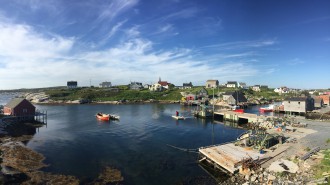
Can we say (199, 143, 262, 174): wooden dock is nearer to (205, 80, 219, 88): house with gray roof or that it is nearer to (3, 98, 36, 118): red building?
(3, 98, 36, 118): red building

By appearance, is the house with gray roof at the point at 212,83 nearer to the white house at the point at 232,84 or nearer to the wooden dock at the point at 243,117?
the white house at the point at 232,84

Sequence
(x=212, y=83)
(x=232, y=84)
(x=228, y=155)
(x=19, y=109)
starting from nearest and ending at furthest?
(x=228, y=155) → (x=19, y=109) → (x=212, y=83) → (x=232, y=84)

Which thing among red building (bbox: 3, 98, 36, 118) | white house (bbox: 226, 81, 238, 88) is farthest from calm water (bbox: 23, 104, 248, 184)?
white house (bbox: 226, 81, 238, 88)

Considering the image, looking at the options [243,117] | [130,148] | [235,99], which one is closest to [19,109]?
[130,148]

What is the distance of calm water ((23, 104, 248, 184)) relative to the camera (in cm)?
2752

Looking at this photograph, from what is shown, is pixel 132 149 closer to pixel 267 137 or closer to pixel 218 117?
pixel 267 137

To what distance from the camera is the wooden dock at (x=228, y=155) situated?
26450mm

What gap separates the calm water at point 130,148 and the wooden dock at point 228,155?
1933mm

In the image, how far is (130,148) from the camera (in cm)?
3741

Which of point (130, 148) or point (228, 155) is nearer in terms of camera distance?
point (228, 155)

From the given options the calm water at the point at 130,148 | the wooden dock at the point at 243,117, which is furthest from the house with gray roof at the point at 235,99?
the calm water at the point at 130,148

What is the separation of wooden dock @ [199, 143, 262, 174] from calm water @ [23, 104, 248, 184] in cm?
193

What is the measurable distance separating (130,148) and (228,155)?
50.5ft

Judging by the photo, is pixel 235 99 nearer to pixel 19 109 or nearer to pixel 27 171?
pixel 19 109
